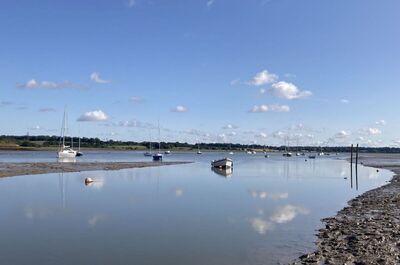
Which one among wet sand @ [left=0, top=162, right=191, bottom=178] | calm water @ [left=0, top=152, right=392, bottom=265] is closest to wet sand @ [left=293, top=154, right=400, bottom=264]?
calm water @ [left=0, top=152, right=392, bottom=265]

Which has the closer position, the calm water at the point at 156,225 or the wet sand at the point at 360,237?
the wet sand at the point at 360,237

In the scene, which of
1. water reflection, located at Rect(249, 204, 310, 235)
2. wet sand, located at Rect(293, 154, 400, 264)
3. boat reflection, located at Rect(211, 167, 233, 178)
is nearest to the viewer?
wet sand, located at Rect(293, 154, 400, 264)

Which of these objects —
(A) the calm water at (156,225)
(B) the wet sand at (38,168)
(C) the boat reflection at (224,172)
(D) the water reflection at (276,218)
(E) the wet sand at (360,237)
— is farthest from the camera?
(C) the boat reflection at (224,172)

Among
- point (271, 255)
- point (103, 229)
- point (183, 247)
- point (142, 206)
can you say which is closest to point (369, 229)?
point (271, 255)

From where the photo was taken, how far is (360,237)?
740 inches

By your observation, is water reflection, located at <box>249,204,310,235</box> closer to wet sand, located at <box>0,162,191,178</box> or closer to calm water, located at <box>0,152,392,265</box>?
calm water, located at <box>0,152,392,265</box>

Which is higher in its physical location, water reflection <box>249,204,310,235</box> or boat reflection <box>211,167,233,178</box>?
boat reflection <box>211,167,233,178</box>

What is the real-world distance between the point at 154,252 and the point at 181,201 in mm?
15057

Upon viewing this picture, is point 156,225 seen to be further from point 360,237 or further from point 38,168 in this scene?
point 38,168

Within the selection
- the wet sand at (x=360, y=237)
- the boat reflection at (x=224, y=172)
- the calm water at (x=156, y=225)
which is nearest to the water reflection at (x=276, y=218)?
the calm water at (x=156, y=225)

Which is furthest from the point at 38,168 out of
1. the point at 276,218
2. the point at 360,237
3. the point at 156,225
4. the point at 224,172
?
the point at 360,237

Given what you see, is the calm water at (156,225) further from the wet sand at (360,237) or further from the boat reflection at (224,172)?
the boat reflection at (224,172)

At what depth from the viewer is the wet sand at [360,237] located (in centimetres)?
1556

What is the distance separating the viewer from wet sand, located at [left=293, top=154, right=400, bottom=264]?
15.6 m
